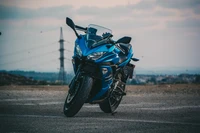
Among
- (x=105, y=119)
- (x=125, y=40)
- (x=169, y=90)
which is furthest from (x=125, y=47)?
(x=169, y=90)

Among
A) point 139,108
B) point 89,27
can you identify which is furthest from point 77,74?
point 139,108

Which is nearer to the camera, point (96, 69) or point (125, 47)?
point (96, 69)

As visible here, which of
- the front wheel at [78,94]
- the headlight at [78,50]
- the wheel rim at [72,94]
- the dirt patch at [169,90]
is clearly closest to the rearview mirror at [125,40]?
the headlight at [78,50]

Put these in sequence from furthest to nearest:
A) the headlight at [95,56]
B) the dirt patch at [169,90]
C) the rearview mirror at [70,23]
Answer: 1. the dirt patch at [169,90]
2. the rearview mirror at [70,23]
3. the headlight at [95,56]

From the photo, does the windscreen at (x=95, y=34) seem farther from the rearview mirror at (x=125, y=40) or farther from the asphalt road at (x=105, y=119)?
the asphalt road at (x=105, y=119)

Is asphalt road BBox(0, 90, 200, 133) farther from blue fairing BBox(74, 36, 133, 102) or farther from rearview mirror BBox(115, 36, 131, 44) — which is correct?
rearview mirror BBox(115, 36, 131, 44)

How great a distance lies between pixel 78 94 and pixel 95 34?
1.59m

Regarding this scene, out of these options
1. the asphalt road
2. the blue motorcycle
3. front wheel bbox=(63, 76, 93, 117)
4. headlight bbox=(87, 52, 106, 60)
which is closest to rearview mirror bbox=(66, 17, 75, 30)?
the blue motorcycle

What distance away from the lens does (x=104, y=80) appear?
9297mm

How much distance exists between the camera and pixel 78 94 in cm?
872

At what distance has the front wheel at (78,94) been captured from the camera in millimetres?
8727

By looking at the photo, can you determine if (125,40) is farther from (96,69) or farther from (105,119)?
(105,119)

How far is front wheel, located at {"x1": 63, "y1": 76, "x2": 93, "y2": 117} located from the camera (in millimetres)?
8727

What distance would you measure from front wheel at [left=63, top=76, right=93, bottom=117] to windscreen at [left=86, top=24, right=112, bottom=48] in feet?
2.70
